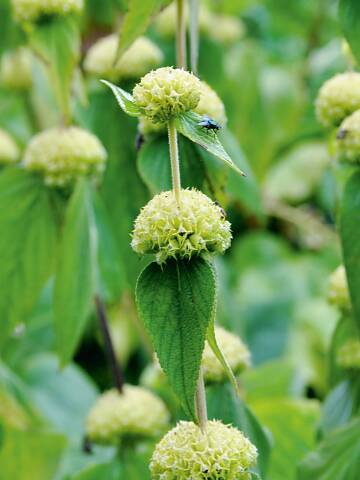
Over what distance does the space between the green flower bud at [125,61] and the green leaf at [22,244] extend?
0.45ft

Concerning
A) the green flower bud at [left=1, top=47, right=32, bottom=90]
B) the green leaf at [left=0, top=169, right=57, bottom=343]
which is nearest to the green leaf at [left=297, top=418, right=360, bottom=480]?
the green leaf at [left=0, top=169, right=57, bottom=343]

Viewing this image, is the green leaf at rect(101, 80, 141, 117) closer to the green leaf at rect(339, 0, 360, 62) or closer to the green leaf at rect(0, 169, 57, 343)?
the green leaf at rect(339, 0, 360, 62)

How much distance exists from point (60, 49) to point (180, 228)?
0.35 meters

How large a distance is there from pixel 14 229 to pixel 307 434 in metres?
0.38

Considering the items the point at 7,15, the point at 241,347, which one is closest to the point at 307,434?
the point at 241,347

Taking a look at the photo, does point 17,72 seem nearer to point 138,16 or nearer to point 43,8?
point 43,8

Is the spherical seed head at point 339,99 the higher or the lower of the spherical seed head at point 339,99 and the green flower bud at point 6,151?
the lower

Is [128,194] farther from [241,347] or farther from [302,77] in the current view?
[302,77]

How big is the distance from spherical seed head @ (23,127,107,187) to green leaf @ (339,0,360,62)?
304 mm

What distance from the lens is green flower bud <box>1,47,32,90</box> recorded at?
4.35 feet

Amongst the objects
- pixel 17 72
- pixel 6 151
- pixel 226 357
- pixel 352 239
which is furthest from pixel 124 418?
pixel 17 72

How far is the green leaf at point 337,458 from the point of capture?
71 cm

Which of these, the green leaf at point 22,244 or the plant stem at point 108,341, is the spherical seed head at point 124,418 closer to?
the plant stem at point 108,341

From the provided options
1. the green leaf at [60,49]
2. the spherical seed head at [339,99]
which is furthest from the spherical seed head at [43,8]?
the spherical seed head at [339,99]
